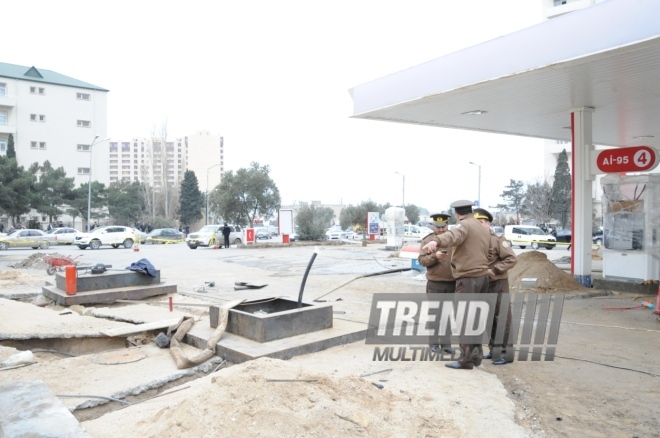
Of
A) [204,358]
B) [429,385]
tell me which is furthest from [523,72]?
[204,358]

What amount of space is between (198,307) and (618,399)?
24.2ft

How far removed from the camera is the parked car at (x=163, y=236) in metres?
42.0

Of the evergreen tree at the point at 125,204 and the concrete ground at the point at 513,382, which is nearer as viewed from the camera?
the concrete ground at the point at 513,382

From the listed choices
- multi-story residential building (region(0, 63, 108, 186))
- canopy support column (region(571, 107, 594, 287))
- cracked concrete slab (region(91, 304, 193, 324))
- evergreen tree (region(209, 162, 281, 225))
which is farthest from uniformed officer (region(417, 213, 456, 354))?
multi-story residential building (region(0, 63, 108, 186))

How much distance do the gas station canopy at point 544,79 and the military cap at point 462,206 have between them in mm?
4620

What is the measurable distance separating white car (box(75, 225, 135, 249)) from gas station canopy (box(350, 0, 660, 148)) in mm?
25313

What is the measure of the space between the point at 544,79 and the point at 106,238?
30.5 m

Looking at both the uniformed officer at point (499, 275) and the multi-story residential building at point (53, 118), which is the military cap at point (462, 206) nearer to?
the uniformed officer at point (499, 275)

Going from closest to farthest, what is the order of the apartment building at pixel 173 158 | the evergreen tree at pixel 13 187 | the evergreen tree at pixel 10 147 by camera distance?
the evergreen tree at pixel 13 187, the evergreen tree at pixel 10 147, the apartment building at pixel 173 158

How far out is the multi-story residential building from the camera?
182ft

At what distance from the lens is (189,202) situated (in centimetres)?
7112

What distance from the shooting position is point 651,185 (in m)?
11.8

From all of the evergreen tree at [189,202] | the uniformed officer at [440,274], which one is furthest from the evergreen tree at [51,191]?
the uniformed officer at [440,274]

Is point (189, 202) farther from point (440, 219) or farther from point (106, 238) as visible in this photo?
point (440, 219)
